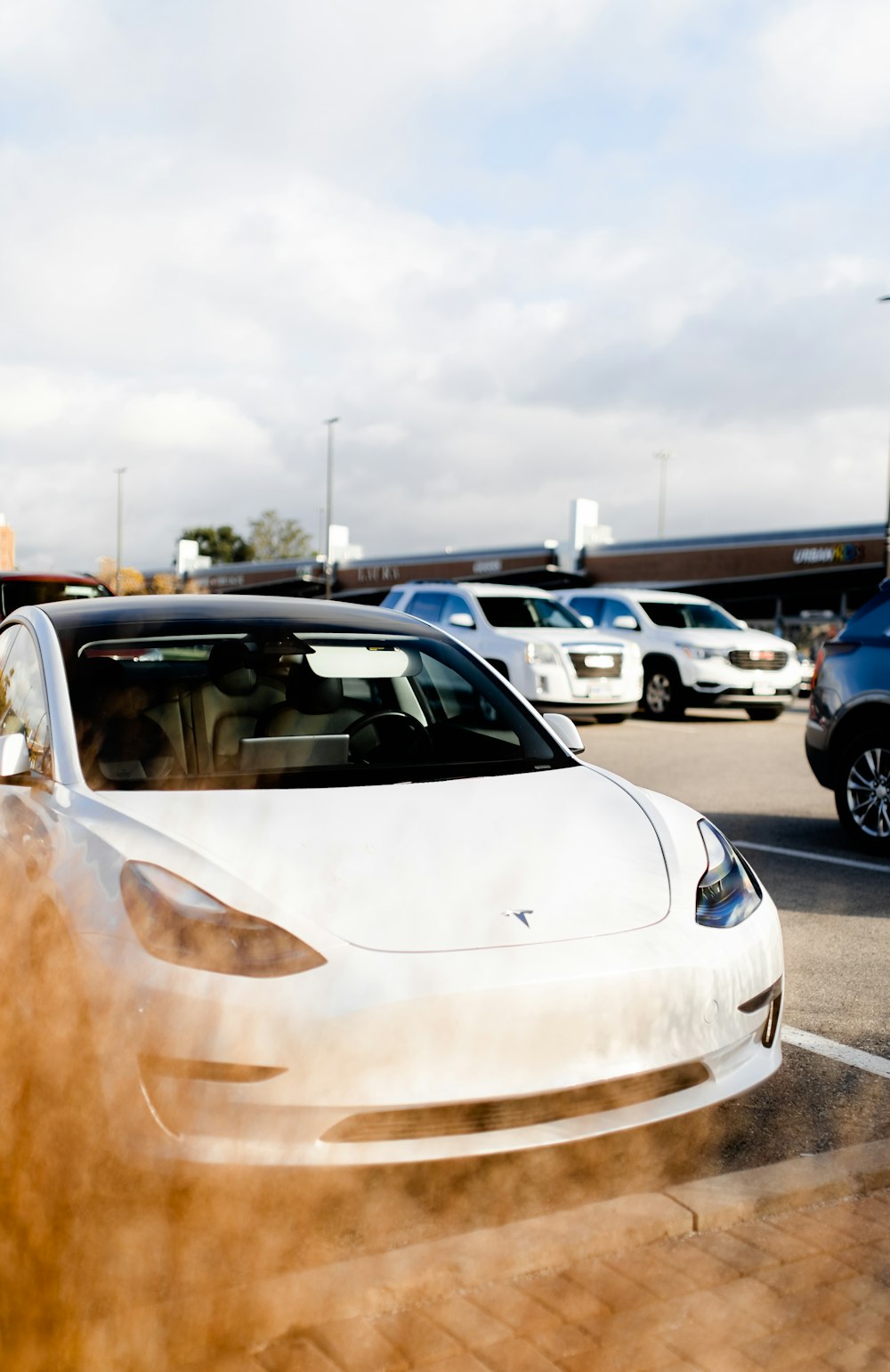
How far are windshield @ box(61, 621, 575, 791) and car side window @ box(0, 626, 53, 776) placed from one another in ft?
0.44

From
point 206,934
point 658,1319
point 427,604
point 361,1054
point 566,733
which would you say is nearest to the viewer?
point 658,1319

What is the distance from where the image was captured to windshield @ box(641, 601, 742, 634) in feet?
64.5

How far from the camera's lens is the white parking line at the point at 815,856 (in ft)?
24.8

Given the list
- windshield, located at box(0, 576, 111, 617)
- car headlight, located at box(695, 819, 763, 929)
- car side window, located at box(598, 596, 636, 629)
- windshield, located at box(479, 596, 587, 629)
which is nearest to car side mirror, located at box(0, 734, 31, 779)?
car headlight, located at box(695, 819, 763, 929)

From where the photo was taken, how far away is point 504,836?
3.31m

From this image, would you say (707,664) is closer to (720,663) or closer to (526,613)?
(720,663)

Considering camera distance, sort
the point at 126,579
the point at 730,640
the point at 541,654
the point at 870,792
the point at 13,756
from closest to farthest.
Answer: the point at 13,756 < the point at 870,792 < the point at 541,654 < the point at 730,640 < the point at 126,579

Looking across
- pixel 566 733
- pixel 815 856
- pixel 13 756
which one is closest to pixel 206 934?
pixel 13 756

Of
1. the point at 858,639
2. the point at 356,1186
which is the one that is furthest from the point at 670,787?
the point at 356,1186

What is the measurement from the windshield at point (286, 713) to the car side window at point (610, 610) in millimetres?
15298

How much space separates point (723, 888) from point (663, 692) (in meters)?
15.5

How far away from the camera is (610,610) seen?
20.2 m

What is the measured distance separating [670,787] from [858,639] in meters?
3.05

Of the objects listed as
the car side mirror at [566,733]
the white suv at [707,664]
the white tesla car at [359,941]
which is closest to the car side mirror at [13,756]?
the white tesla car at [359,941]
